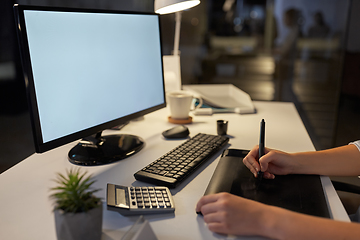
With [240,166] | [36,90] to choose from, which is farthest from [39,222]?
[240,166]

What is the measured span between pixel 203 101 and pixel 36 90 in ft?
3.01

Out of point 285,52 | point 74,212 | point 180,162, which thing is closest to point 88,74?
point 180,162

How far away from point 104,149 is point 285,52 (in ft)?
6.97

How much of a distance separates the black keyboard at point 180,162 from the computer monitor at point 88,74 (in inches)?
6.1

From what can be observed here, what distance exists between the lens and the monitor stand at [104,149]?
847 millimetres

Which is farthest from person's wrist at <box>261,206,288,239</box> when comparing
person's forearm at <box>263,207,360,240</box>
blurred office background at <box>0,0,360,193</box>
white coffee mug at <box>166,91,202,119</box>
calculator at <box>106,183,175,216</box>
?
blurred office background at <box>0,0,360,193</box>

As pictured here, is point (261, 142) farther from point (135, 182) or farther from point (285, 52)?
point (285, 52)

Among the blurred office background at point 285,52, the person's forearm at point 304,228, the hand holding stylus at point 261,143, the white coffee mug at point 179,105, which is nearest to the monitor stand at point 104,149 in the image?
the white coffee mug at point 179,105

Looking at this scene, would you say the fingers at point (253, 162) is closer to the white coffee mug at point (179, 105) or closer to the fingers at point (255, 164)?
the fingers at point (255, 164)

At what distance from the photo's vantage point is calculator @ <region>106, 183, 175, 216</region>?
0.57 meters

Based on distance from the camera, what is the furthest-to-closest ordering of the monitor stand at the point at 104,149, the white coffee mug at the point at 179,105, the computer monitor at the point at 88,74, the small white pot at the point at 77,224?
the white coffee mug at the point at 179,105 < the monitor stand at the point at 104,149 < the computer monitor at the point at 88,74 < the small white pot at the point at 77,224

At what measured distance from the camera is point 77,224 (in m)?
0.46

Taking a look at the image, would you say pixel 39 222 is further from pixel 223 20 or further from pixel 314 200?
pixel 223 20

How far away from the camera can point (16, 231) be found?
1.80 feet
